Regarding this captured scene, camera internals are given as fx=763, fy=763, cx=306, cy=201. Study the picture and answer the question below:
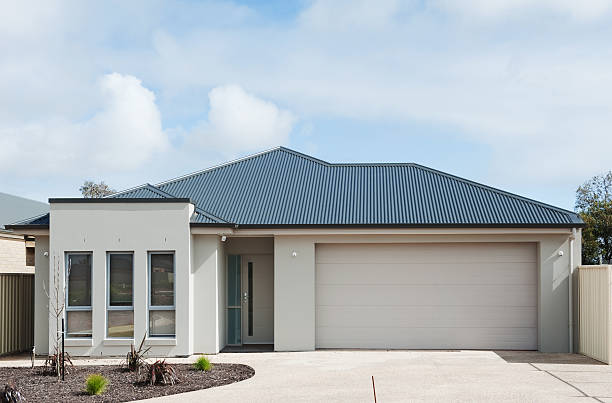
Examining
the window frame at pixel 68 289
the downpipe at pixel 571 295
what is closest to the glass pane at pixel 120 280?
the window frame at pixel 68 289

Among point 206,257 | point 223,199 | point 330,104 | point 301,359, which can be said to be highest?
point 330,104

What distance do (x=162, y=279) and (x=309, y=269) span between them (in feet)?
11.8

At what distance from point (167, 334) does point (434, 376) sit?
6.43 metres

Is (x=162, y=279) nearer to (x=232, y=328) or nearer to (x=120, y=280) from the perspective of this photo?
(x=120, y=280)

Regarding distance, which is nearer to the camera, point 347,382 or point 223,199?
point 347,382

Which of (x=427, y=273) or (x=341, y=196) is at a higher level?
(x=341, y=196)

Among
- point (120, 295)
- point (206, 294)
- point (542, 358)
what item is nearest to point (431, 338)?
point (542, 358)

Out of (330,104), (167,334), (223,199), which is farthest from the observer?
(330,104)

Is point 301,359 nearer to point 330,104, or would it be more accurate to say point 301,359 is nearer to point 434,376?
point 434,376

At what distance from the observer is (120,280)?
1764 centimetres

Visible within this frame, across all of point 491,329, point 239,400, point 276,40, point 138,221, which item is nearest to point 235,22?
point 276,40

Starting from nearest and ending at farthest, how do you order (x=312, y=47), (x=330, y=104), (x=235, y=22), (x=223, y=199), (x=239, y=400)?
(x=239, y=400)
(x=235, y=22)
(x=312, y=47)
(x=223, y=199)
(x=330, y=104)

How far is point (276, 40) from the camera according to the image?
59.6ft

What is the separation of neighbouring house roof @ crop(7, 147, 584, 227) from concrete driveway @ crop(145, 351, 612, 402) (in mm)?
3166
